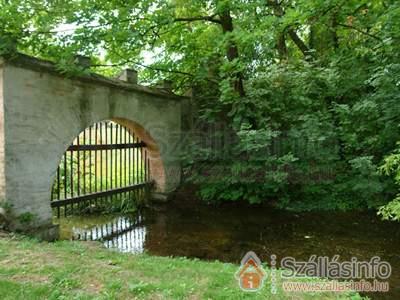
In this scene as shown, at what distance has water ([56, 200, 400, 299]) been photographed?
4.45 metres

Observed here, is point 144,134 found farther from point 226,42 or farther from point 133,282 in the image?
point 133,282

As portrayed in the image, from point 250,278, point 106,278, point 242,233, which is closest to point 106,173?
point 242,233

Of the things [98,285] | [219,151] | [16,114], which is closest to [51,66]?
[16,114]

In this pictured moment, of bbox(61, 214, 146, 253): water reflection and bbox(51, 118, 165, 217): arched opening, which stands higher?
bbox(51, 118, 165, 217): arched opening

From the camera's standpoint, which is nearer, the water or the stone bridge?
Answer: the stone bridge

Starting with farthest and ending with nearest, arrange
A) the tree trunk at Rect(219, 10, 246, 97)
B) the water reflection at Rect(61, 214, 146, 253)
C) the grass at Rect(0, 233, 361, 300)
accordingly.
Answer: the tree trunk at Rect(219, 10, 246, 97), the water reflection at Rect(61, 214, 146, 253), the grass at Rect(0, 233, 361, 300)

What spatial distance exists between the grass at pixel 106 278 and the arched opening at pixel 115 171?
3003 mm

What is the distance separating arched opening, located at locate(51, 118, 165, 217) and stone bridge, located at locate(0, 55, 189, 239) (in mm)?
792

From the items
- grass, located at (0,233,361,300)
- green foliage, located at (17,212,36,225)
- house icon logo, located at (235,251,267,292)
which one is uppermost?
green foliage, located at (17,212,36,225)

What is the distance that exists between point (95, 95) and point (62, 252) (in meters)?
2.85

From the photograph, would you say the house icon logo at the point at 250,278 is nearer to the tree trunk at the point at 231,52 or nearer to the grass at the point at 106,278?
the grass at the point at 106,278

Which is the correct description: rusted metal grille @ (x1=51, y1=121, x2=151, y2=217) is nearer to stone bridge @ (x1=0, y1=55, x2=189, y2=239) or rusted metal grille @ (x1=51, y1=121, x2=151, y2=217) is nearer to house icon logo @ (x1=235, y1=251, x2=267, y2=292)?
stone bridge @ (x1=0, y1=55, x2=189, y2=239)

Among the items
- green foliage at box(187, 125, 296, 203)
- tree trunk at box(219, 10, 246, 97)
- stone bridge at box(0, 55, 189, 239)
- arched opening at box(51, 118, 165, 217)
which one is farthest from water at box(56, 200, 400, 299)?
tree trunk at box(219, 10, 246, 97)

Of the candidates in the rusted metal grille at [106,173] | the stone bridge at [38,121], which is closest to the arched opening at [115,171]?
the rusted metal grille at [106,173]
